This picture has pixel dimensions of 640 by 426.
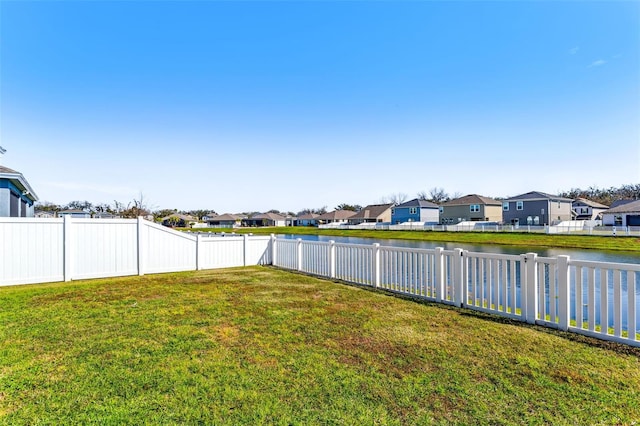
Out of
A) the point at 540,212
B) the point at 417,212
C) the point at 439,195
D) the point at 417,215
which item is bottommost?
the point at 417,215

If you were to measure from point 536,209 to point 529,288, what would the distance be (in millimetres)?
40350

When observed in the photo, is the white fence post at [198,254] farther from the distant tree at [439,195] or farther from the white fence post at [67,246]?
the distant tree at [439,195]

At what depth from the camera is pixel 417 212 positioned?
159ft

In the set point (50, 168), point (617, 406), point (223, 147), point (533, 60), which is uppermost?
point (533, 60)

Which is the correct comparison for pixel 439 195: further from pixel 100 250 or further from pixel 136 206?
pixel 100 250

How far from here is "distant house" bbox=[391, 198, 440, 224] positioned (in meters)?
48.6

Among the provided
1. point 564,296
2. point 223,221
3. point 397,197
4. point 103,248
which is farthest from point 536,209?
point 223,221

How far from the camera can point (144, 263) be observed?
366 inches

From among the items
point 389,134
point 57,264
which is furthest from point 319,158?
point 57,264

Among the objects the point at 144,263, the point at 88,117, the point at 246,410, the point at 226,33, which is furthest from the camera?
the point at 88,117

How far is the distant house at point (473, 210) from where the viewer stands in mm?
43719

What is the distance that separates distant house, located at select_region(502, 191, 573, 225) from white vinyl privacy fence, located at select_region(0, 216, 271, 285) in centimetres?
3869

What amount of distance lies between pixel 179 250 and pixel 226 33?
7.97m

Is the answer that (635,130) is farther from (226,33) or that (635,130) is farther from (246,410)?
(246,410)
